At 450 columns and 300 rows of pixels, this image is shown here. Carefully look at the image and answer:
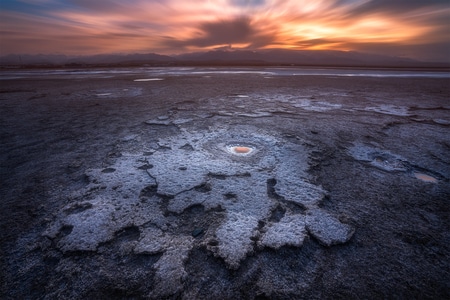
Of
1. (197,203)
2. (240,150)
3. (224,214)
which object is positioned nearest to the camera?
(224,214)

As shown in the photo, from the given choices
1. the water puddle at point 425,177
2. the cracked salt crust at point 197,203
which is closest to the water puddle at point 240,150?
the cracked salt crust at point 197,203

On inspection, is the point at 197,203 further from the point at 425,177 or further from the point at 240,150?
the point at 425,177

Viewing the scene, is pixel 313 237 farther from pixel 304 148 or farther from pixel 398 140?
pixel 398 140

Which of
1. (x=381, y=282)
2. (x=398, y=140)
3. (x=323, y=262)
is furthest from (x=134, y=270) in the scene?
(x=398, y=140)

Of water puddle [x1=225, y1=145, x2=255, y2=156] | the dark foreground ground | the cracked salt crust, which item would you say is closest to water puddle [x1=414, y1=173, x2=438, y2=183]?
the dark foreground ground

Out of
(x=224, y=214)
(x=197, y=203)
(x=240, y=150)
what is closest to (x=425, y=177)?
(x=240, y=150)

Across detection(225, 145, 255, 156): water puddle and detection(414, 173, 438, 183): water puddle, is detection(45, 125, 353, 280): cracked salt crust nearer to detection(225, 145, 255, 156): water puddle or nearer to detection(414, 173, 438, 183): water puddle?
detection(225, 145, 255, 156): water puddle

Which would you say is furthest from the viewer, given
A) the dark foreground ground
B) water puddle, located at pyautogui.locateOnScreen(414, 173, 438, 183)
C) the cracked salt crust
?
water puddle, located at pyautogui.locateOnScreen(414, 173, 438, 183)

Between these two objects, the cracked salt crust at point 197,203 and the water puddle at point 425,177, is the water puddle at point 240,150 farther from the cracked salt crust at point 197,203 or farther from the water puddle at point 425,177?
the water puddle at point 425,177
